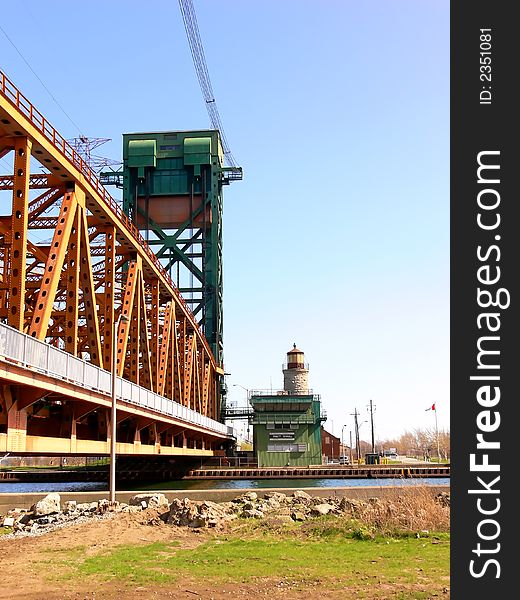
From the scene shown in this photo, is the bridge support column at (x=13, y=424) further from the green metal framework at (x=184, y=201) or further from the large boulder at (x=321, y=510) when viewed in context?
the green metal framework at (x=184, y=201)

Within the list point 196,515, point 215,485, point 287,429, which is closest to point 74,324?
point 196,515

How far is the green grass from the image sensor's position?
51.1 ft

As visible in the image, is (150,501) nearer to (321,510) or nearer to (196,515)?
(196,515)

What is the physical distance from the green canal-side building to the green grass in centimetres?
7292

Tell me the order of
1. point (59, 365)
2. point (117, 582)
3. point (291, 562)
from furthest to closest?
1. point (59, 365)
2. point (291, 562)
3. point (117, 582)

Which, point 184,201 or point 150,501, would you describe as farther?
point 184,201

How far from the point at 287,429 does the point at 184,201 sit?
33534mm

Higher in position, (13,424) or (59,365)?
(59,365)

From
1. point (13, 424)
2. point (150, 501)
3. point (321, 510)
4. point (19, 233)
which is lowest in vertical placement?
point (150, 501)

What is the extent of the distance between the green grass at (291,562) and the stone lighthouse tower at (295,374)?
275 feet

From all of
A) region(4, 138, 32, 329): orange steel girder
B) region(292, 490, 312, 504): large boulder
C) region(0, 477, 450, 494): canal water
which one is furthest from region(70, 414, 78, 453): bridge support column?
region(0, 477, 450, 494): canal water

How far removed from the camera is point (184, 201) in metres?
102

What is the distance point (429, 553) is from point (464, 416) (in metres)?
7.77

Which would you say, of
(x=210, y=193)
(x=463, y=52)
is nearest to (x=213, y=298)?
(x=210, y=193)
